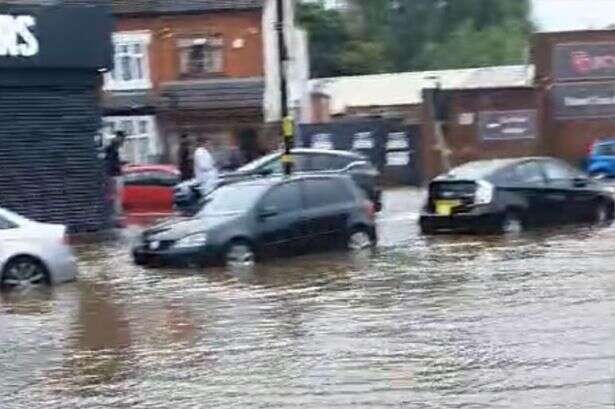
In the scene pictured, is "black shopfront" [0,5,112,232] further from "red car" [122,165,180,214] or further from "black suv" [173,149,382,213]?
"red car" [122,165,180,214]

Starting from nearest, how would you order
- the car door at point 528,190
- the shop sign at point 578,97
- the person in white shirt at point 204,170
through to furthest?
the car door at point 528,190 → the person in white shirt at point 204,170 → the shop sign at point 578,97

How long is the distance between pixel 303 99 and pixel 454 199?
34938 millimetres

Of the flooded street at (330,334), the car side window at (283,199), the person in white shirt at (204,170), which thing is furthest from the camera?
the person in white shirt at (204,170)

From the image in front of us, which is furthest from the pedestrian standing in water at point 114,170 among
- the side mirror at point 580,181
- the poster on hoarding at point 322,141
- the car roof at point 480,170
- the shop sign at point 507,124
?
the shop sign at point 507,124

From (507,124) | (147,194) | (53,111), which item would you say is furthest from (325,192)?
(507,124)

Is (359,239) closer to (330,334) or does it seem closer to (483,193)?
(483,193)

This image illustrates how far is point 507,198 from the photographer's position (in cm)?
2705

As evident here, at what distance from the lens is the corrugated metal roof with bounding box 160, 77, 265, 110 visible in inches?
2013

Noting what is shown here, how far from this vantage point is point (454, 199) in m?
27.3

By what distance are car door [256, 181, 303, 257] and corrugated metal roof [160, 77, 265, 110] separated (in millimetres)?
27919

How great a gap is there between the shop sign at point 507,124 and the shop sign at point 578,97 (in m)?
1.46

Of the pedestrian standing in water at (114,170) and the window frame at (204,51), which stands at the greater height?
the window frame at (204,51)

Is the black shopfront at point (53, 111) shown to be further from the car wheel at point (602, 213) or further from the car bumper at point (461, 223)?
the car wheel at point (602, 213)

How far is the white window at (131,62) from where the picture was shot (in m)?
52.3
